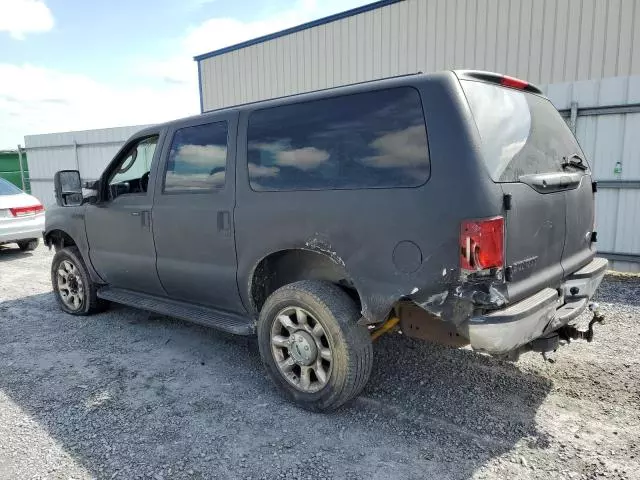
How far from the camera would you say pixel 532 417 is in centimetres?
299

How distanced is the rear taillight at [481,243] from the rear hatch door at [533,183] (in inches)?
3.1

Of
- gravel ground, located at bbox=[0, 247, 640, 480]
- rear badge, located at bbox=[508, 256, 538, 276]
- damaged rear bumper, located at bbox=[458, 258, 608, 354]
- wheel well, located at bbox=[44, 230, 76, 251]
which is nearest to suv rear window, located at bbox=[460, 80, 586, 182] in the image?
rear badge, located at bbox=[508, 256, 538, 276]

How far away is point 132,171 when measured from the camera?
464cm

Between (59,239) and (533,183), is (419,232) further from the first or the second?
(59,239)

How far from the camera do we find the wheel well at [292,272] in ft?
10.5

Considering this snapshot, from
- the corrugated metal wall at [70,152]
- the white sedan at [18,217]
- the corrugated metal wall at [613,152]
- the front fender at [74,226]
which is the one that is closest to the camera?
the front fender at [74,226]

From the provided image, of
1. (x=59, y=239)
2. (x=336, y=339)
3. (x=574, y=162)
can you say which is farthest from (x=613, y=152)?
(x=59, y=239)

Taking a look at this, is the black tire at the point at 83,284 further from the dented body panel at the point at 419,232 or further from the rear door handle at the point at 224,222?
the rear door handle at the point at 224,222

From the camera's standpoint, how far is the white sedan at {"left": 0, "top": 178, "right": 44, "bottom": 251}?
28.7ft

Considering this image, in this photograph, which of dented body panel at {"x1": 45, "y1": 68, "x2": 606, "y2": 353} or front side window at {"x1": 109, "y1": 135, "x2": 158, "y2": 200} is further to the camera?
front side window at {"x1": 109, "y1": 135, "x2": 158, "y2": 200}

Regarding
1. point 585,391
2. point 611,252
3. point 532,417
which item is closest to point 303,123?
point 532,417

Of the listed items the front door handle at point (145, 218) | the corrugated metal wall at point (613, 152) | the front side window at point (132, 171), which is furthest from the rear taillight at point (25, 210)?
the corrugated metal wall at point (613, 152)

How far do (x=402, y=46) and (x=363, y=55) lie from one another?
979mm

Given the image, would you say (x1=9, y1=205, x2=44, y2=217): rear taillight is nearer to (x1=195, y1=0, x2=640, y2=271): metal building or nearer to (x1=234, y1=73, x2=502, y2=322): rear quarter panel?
(x1=195, y1=0, x2=640, y2=271): metal building
